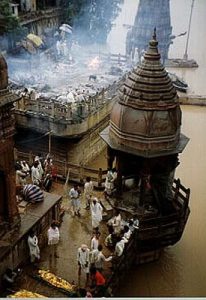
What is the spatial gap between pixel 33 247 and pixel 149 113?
4.49 metres

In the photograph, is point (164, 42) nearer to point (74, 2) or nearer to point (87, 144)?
point (74, 2)

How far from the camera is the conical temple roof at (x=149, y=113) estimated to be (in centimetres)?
1095

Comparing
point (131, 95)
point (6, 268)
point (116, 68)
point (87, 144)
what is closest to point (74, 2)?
point (116, 68)

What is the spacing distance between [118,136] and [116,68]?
14.6 metres

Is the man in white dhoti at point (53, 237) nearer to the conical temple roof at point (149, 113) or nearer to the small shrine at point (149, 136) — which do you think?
the small shrine at point (149, 136)

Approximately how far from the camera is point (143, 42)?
30859mm

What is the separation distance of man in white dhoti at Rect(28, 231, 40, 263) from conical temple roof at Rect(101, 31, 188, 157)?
10.6 ft

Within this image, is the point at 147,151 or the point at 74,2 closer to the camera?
the point at 147,151

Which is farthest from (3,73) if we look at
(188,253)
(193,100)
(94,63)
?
(193,100)

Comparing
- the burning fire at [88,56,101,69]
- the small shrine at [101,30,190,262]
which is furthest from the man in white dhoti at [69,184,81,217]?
the burning fire at [88,56,101,69]

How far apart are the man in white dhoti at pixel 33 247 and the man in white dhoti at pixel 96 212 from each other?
1.86m

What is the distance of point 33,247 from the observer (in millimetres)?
10203

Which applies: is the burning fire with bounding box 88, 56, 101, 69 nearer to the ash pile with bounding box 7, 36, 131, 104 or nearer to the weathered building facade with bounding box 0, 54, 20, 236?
the ash pile with bounding box 7, 36, 131, 104

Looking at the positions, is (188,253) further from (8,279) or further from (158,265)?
(8,279)
